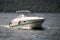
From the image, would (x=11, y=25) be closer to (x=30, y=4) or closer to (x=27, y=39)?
(x=27, y=39)

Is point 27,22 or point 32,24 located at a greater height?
point 27,22

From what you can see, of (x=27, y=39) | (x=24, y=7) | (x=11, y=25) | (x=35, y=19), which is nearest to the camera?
(x=27, y=39)

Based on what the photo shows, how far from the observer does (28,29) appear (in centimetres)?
3275

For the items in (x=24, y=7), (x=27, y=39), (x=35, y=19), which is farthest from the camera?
(x=24, y=7)

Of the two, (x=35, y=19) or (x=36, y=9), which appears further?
(x=36, y=9)

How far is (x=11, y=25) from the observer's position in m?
35.0

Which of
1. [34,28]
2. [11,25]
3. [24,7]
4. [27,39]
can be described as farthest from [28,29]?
[24,7]

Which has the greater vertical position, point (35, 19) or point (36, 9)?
point (35, 19)

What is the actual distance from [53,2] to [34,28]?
54074 millimetres

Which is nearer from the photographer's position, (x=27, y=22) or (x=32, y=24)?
(x=32, y=24)

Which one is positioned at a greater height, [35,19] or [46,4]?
[35,19]

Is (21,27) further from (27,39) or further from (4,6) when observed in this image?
(4,6)

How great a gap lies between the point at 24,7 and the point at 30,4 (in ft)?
8.12

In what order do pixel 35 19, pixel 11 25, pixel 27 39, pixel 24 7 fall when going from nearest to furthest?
pixel 27 39, pixel 35 19, pixel 11 25, pixel 24 7
